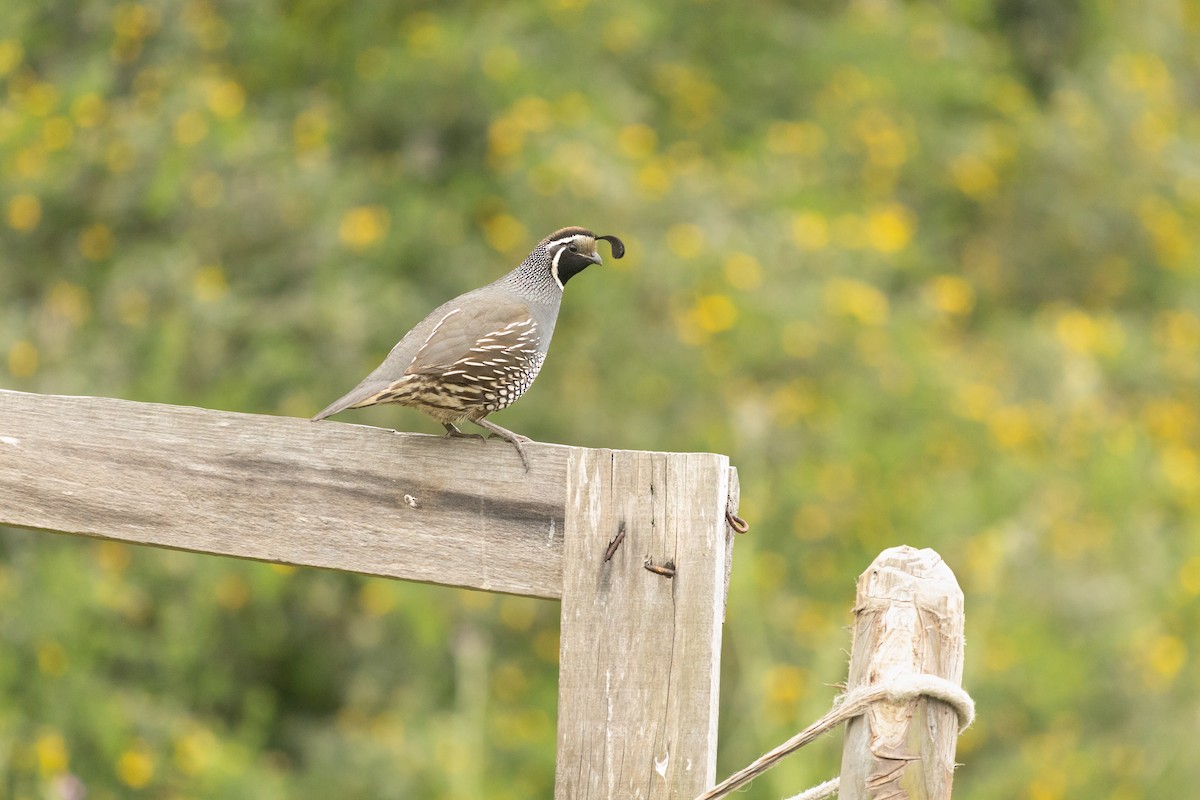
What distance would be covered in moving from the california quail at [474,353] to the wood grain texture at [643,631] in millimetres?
870

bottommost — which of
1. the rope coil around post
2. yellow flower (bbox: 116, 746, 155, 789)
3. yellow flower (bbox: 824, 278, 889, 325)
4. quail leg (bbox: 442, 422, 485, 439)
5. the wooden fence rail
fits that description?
the rope coil around post

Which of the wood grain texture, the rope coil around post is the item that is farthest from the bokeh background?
the rope coil around post

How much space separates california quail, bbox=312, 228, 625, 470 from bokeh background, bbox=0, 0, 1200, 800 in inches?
62.9

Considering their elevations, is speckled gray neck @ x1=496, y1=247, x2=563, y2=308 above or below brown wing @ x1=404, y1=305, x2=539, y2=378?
above

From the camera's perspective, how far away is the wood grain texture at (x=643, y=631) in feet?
6.61

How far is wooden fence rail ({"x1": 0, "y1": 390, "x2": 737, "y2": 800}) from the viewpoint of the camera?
2021 mm

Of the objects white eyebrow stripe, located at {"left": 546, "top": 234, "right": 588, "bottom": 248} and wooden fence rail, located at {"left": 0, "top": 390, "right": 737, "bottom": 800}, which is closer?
wooden fence rail, located at {"left": 0, "top": 390, "right": 737, "bottom": 800}

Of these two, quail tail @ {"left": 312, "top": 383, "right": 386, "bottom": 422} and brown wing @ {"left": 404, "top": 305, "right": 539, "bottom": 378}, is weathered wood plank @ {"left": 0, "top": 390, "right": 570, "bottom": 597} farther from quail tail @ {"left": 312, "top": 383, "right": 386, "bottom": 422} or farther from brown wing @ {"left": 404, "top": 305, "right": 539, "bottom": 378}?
brown wing @ {"left": 404, "top": 305, "right": 539, "bottom": 378}

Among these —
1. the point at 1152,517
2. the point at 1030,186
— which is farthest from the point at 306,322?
the point at 1030,186

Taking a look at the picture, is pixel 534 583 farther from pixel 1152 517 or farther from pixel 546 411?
pixel 1152 517

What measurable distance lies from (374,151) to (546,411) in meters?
2.20

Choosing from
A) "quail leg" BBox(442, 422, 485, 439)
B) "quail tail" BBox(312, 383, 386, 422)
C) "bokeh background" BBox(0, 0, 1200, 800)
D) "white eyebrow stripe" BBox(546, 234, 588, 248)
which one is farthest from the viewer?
"bokeh background" BBox(0, 0, 1200, 800)

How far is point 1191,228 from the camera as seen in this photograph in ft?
29.9

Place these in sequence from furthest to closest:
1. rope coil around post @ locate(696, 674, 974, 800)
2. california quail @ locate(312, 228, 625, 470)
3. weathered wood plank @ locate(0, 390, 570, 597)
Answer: california quail @ locate(312, 228, 625, 470) → weathered wood plank @ locate(0, 390, 570, 597) → rope coil around post @ locate(696, 674, 974, 800)
